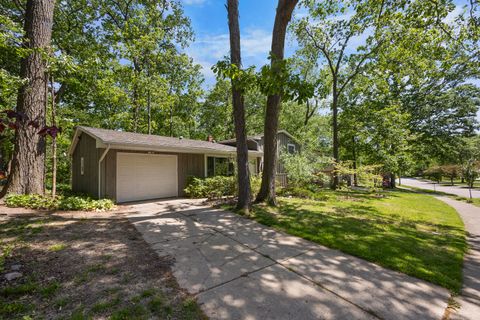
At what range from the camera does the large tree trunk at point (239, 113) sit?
22.4ft

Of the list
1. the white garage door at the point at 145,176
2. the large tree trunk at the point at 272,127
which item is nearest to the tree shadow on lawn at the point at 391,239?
the large tree trunk at the point at 272,127

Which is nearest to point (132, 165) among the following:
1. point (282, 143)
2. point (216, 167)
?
point (216, 167)

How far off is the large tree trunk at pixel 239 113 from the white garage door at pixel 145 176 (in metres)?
4.94

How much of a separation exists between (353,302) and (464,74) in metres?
29.1

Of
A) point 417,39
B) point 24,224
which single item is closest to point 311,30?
point 417,39

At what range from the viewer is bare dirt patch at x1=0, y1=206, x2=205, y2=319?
2244 millimetres

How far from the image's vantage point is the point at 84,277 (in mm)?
2889

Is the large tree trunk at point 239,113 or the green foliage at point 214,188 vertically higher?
the large tree trunk at point 239,113

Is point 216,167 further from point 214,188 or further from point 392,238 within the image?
point 392,238

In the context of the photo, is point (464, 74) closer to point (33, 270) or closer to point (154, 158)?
point (154, 158)

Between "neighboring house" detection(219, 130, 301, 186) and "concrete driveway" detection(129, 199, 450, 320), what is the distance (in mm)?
10838

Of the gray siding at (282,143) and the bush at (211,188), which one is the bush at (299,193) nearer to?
the bush at (211,188)

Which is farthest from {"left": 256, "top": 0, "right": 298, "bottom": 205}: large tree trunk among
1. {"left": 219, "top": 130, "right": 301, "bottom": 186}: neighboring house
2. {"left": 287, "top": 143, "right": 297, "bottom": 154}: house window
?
{"left": 287, "top": 143, "right": 297, "bottom": 154}: house window

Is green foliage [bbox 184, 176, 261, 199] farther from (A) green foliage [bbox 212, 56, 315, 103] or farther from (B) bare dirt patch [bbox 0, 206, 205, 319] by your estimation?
(A) green foliage [bbox 212, 56, 315, 103]
